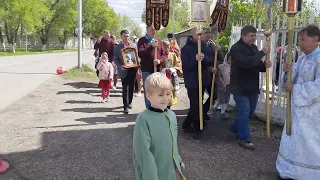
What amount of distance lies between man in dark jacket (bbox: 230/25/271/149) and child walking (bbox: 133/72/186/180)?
284cm

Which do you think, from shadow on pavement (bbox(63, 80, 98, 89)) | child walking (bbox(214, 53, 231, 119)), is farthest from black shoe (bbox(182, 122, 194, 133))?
shadow on pavement (bbox(63, 80, 98, 89))

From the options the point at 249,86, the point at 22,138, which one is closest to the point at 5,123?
the point at 22,138

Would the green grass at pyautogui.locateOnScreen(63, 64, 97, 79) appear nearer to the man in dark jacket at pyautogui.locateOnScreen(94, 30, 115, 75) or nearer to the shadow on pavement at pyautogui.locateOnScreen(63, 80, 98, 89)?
the shadow on pavement at pyautogui.locateOnScreen(63, 80, 98, 89)

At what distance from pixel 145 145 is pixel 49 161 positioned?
265cm

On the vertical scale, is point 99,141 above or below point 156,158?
below

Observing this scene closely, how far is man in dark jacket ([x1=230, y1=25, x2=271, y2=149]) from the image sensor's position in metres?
5.35

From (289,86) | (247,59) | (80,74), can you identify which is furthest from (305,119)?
(80,74)

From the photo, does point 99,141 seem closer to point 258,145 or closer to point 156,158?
point 258,145

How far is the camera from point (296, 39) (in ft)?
21.1

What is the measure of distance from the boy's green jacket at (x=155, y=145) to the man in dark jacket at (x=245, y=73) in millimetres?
2836

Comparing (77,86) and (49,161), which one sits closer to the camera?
(49,161)

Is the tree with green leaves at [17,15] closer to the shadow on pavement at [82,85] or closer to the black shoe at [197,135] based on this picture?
the shadow on pavement at [82,85]

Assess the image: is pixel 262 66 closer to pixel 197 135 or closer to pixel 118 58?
pixel 197 135

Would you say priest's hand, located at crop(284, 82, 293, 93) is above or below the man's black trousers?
above
